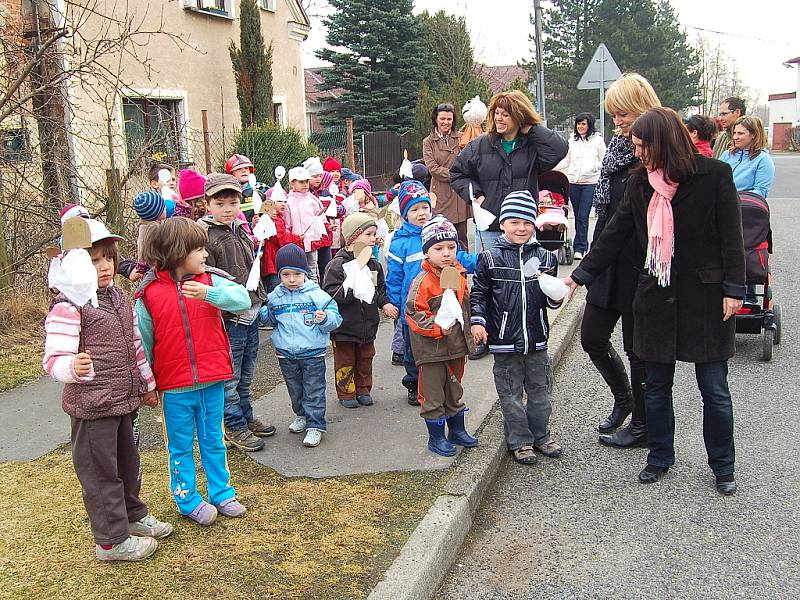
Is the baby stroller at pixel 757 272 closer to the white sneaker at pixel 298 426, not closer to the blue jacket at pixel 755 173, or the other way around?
the blue jacket at pixel 755 173

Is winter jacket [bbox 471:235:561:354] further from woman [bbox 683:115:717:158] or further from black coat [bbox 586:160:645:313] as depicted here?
woman [bbox 683:115:717:158]

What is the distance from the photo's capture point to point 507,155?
5.97 meters

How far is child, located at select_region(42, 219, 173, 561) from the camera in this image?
332cm

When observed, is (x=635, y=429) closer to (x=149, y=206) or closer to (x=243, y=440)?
(x=243, y=440)

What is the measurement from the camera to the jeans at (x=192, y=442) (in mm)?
3881

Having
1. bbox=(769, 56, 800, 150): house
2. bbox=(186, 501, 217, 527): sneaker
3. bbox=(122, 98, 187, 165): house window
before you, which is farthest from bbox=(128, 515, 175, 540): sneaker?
bbox=(769, 56, 800, 150): house

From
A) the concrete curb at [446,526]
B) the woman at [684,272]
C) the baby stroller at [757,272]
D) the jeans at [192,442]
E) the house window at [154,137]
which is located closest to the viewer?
the concrete curb at [446,526]

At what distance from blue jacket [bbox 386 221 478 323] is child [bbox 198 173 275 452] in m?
1.00

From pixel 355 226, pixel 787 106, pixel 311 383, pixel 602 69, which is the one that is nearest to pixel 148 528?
pixel 311 383

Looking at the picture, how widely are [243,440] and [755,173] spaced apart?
508 cm

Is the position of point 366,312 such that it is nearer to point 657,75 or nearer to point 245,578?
point 245,578

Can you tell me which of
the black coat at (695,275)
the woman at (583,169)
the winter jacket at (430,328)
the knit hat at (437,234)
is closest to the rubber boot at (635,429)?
the black coat at (695,275)

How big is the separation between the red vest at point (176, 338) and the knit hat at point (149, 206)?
4.46 feet

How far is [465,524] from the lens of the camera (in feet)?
13.3
